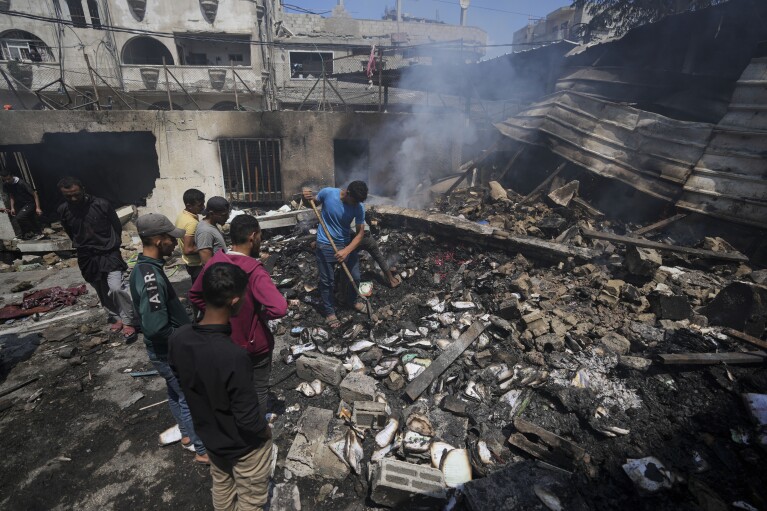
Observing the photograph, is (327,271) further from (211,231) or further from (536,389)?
(536,389)

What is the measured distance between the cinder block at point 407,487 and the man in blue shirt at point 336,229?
2.41 meters

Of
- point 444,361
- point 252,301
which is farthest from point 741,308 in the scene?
point 252,301

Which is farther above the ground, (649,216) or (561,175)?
(561,175)

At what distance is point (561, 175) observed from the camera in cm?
850

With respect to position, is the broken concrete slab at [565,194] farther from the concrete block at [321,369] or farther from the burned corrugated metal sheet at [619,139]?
the concrete block at [321,369]

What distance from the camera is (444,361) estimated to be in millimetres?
4082

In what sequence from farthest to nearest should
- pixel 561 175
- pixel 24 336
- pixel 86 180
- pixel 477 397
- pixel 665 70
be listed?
pixel 86 180 → pixel 561 175 → pixel 665 70 → pixel 24 336 → pixel 477 397

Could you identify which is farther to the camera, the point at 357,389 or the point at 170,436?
the point at 357,389

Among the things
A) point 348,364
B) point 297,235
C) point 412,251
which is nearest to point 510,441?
point 348,364

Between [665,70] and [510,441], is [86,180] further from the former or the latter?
[665,70]

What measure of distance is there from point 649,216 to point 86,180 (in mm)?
14349

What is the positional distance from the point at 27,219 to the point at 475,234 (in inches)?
411

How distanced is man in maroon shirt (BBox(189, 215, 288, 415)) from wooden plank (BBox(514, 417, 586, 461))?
2274mm

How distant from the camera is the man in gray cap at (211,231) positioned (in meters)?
3.73
